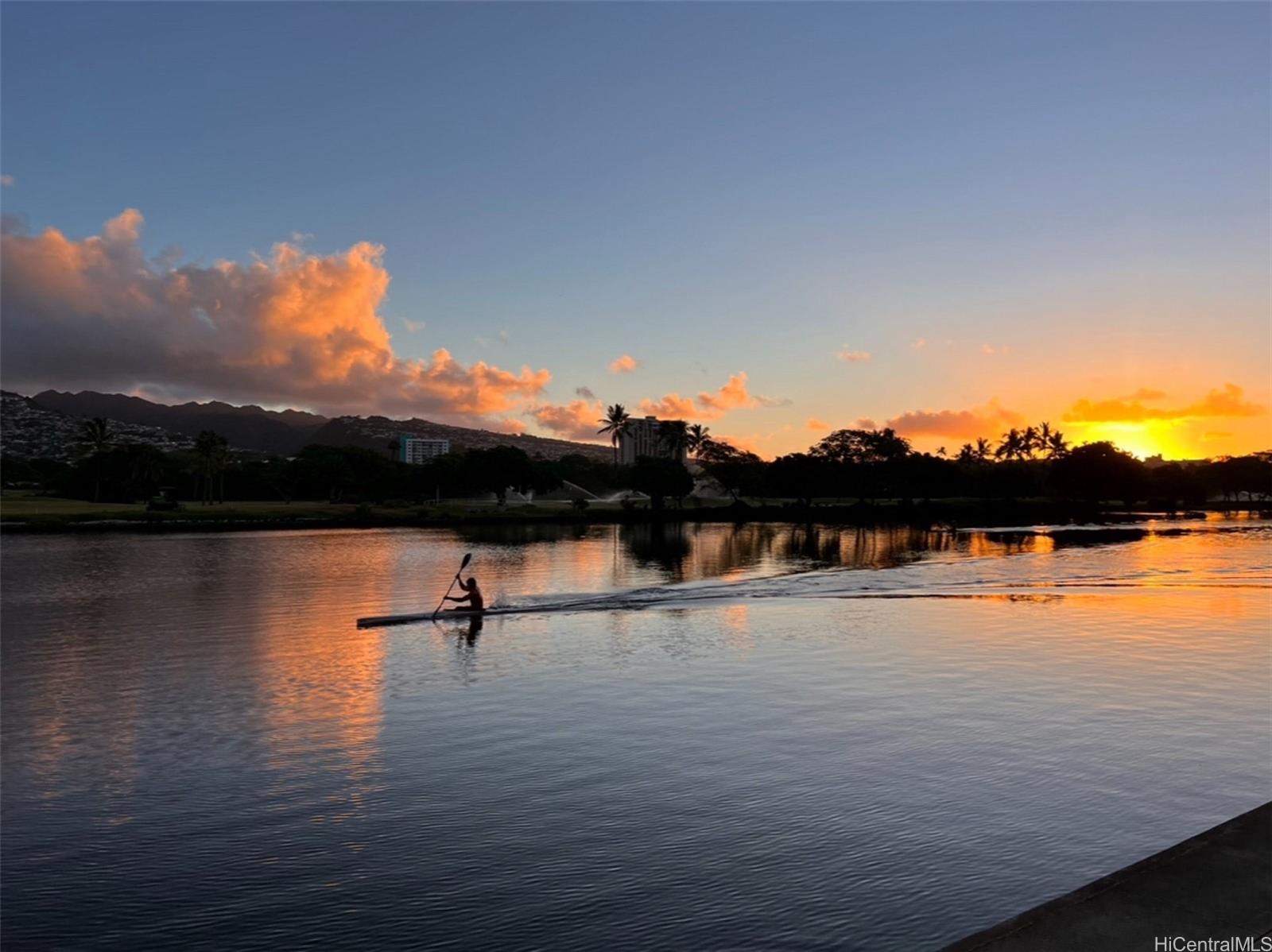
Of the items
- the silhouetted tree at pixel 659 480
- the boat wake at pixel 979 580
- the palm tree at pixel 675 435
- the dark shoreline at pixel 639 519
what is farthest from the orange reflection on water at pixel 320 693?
the palm tree at pixel 675 435

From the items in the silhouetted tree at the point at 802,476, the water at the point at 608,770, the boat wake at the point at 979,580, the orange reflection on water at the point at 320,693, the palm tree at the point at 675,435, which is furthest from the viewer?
the palm tree at the point at 675,435

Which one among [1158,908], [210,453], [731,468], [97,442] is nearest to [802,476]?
[731,468]

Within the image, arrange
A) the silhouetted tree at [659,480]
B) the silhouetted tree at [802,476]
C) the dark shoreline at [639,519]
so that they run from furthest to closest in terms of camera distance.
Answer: the silhouetted tree at [802,476]
the silhouetted tree at [659,480]
the dark shoreline at [639,519]

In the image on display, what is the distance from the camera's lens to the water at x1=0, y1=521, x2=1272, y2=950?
33.7 feet

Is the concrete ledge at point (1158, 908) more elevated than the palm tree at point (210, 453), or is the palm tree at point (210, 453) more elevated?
the palm tree at point (210, 453)

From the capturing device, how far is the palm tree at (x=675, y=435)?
642 feet

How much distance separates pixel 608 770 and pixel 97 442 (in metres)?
169

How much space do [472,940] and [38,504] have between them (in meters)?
159

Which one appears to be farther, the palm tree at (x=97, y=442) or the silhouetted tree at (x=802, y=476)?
the silhouetted tree at (x=802, y=476)

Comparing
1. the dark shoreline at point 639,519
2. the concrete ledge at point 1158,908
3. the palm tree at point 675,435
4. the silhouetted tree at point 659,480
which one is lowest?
the concrete ledge at point 1158,908

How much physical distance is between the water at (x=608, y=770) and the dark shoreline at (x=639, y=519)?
8703cm

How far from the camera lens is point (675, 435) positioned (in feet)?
643

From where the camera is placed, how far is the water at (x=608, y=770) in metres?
10.3

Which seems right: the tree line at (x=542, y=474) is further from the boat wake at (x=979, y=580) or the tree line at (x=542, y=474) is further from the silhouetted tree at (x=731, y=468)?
the boat wake at (x=979, y=580)
